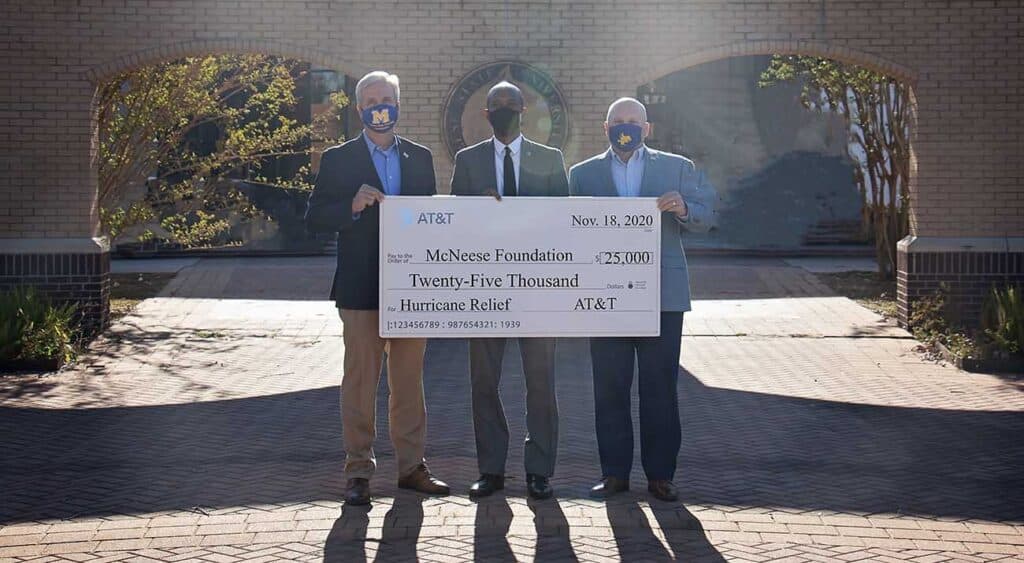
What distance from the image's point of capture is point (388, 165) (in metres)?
6.96

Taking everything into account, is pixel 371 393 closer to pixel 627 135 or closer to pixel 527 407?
pixel 527 407

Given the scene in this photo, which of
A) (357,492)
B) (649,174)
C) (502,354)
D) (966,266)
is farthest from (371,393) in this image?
(966,266)

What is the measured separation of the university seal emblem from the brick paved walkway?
6.97ft

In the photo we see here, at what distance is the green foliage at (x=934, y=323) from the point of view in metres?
12.8

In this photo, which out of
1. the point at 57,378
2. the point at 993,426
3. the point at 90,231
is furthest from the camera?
the point at 90,231

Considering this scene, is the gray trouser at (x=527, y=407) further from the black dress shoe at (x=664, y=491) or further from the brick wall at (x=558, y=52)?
the brick wall at (x=558, y=52)

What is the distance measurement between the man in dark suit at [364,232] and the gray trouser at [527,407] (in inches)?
12.0

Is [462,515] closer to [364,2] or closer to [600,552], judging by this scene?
[600,552]

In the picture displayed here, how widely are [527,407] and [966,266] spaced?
824 cm

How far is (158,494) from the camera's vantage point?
23.6 feet

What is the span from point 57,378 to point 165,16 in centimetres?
407

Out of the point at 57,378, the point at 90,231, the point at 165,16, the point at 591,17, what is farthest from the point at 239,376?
the point at 591,17

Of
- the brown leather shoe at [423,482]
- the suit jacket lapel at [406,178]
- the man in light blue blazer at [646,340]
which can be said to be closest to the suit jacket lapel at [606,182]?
the man in light blue blazer at [646,340]

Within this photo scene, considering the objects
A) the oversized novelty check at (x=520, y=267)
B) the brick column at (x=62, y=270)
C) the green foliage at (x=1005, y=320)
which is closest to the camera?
the oversized novelty check at (x=520, y=267)
